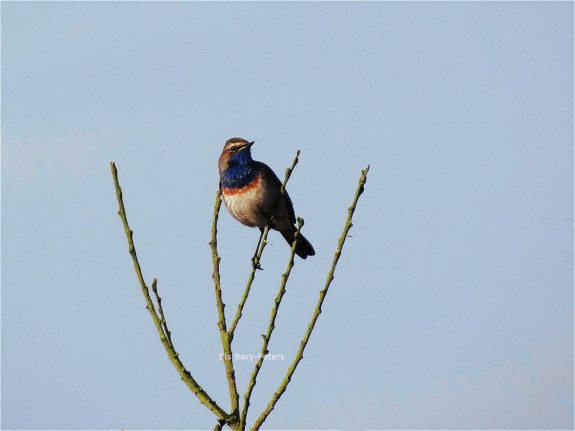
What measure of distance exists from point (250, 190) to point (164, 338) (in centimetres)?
548

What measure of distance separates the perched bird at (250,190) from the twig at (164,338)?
5.12 m

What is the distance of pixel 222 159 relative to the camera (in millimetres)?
10320

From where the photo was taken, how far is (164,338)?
4312mm

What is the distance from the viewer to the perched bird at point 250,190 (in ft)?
31.7

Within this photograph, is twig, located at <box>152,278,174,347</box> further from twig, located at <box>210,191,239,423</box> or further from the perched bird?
the perched bird

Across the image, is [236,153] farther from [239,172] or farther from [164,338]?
[164,338]

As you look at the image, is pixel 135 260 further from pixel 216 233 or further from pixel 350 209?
pixel 350 209

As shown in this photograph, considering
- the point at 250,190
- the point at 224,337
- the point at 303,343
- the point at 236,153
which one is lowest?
the point at 303,343

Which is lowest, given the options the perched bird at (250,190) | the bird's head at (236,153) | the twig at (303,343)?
the twig at (303,343)

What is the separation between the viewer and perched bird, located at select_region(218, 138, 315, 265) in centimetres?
966

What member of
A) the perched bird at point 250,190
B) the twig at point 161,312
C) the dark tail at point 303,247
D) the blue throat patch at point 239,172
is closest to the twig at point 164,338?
the twig at point 161,312

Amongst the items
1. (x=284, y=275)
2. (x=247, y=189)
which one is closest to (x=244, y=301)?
(x=284, y=275)

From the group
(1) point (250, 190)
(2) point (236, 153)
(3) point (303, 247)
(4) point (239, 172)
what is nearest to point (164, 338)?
(1) point (250, 190)

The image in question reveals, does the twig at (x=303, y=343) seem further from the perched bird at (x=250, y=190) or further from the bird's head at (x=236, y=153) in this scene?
the bird's head at (x=236, y=153)
